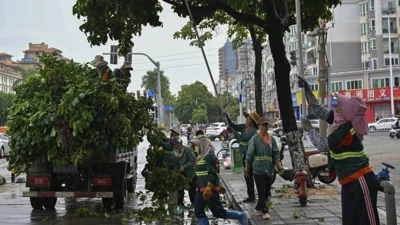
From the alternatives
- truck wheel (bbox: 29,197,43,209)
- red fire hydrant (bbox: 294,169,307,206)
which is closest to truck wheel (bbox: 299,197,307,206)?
red fire hydrant (bbox: 294,169,307,206)

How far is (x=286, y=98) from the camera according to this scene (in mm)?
10766

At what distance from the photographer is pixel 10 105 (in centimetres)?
1005

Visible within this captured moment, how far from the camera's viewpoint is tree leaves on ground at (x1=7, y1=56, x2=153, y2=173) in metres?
9.00

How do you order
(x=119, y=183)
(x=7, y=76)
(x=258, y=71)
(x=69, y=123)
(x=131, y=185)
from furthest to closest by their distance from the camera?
(x=7, y=76) < (x=258, y=71) < (x=131, y=185) < (x=119, y=183) < (x=69, y=123)

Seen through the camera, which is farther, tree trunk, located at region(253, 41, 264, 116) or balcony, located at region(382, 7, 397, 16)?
balcony, located at region(382, 7, 397, 16)

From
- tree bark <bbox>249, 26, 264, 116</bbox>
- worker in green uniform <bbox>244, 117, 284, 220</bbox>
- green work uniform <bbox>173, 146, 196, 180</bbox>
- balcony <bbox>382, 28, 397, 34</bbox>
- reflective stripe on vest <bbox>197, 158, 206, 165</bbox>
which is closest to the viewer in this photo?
reflective stripe on vest <bbox>197, 158, 206, 165</bbox>

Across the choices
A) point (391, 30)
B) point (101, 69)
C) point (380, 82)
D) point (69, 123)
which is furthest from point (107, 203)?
point (391, 30)

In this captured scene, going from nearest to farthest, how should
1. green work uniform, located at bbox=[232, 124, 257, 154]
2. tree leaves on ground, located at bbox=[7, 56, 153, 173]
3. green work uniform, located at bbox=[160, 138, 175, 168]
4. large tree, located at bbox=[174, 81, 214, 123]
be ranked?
1. tree leaves on ground, located at bbox=[7, 56, 153, 173]
2. green work uniform, located at bbox=[160, 138, 175, 168]
3. green work uniform, located at bbox=[232, 124, 257, 154]
4. large tree, located at bbox=[174, 81, 214, 123]

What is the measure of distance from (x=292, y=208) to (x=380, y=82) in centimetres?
5663

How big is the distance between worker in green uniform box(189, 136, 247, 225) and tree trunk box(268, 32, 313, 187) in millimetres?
3690

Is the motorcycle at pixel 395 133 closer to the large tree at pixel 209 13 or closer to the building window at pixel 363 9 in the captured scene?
the large tree at pixel 209 13

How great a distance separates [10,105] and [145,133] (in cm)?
274

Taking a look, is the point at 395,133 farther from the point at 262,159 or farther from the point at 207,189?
the point at 207,189

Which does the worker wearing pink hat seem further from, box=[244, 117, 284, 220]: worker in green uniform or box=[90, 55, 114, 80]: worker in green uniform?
box=[90, 55, 114, 80]: worker in green uniform
